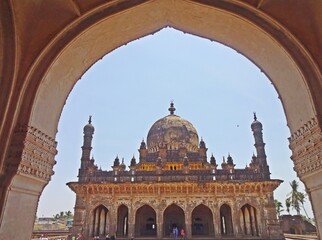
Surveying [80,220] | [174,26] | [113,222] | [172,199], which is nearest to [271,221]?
[172,199]

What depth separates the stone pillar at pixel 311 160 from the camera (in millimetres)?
4387

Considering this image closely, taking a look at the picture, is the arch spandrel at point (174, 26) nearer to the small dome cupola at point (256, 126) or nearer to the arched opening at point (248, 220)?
the arched opening at point (248, 220)

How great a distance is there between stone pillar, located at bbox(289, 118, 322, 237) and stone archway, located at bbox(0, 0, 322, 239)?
0.02m

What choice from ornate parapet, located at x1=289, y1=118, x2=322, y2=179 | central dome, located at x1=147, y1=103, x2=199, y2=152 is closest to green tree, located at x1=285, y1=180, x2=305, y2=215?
central dome, located at x1=147, y1=103, x2=199, y2=152

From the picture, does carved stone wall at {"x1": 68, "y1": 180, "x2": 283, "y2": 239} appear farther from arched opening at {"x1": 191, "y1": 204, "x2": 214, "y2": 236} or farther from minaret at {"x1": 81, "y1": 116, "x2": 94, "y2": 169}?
arched opening at {"x1": 191, "y1": 204, "x2": 214, "y2": 236}

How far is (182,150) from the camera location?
98.5 ft

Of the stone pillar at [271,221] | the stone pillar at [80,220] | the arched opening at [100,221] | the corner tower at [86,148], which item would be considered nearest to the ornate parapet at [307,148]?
the stone pillar at [271,221]

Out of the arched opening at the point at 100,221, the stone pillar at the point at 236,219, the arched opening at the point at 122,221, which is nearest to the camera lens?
the stone pillar at the point at 236,219

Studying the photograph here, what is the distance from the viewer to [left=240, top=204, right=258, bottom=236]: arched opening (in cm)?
2478

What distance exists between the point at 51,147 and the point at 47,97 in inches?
41.5

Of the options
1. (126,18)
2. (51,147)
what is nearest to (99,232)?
(51,147)

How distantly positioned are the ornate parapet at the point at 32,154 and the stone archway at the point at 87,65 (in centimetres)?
2

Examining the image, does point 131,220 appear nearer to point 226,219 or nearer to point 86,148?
point 86,148

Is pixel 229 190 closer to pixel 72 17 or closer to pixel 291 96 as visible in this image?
pixel 291 96
